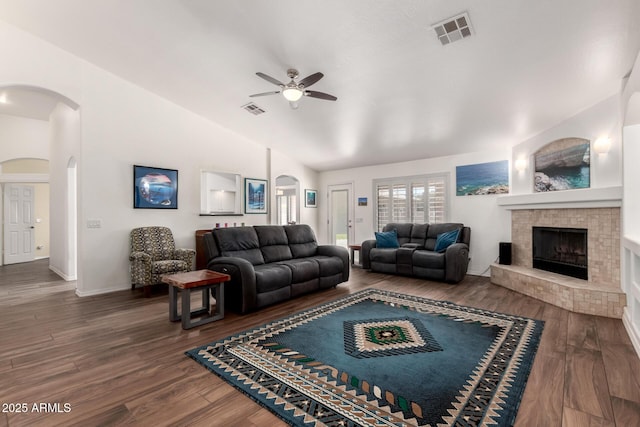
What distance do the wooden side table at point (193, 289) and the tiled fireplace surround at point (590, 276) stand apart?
13.0 ft

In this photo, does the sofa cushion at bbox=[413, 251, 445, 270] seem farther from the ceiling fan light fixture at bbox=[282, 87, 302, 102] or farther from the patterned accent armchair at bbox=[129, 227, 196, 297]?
the patterned accent armchair at bbox=[129, 227, 196, 297]

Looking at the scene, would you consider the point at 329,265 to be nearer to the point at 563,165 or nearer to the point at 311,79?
the point at 311,79

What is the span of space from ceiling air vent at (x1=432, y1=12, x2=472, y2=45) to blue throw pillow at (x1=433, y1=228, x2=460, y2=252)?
3.43 metres

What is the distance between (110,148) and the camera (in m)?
4.77

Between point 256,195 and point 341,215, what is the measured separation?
2425 mm

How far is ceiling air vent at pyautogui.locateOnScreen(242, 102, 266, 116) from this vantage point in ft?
16.9

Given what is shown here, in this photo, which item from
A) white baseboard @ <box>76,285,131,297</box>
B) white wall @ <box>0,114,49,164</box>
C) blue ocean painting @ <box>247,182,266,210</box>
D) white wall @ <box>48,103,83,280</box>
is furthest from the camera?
blue ocean painting @ <box>247,182,266,210</box>

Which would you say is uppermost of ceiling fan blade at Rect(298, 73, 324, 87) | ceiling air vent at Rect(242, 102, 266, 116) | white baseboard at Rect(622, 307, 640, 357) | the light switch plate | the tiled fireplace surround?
ceiling air vent at Rect(242, 102, 266, 116)

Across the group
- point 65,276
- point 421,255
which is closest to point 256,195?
point 421,255

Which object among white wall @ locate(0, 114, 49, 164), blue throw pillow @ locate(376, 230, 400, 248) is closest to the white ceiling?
blue throw pillow @ locate(376, 230, 400, 248)

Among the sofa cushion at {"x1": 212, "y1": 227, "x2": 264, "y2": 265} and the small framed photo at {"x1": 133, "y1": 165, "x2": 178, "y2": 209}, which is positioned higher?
the small framed photo at {"x1": 133, "y1": 165, "x2": 178, "y2": 209}

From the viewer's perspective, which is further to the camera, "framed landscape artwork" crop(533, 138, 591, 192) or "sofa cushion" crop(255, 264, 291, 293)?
"framed landscape artwork" crop(533, 138, 591, 192)

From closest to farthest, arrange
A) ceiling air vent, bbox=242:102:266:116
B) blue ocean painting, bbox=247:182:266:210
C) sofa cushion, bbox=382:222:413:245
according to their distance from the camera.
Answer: ceiling air vent, bbox=242:102:266:116
sofa cushion, bbox=382:222:413:245
blue ocean painting, bbox=247:182:266:210

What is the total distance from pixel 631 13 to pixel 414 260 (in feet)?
13.0
